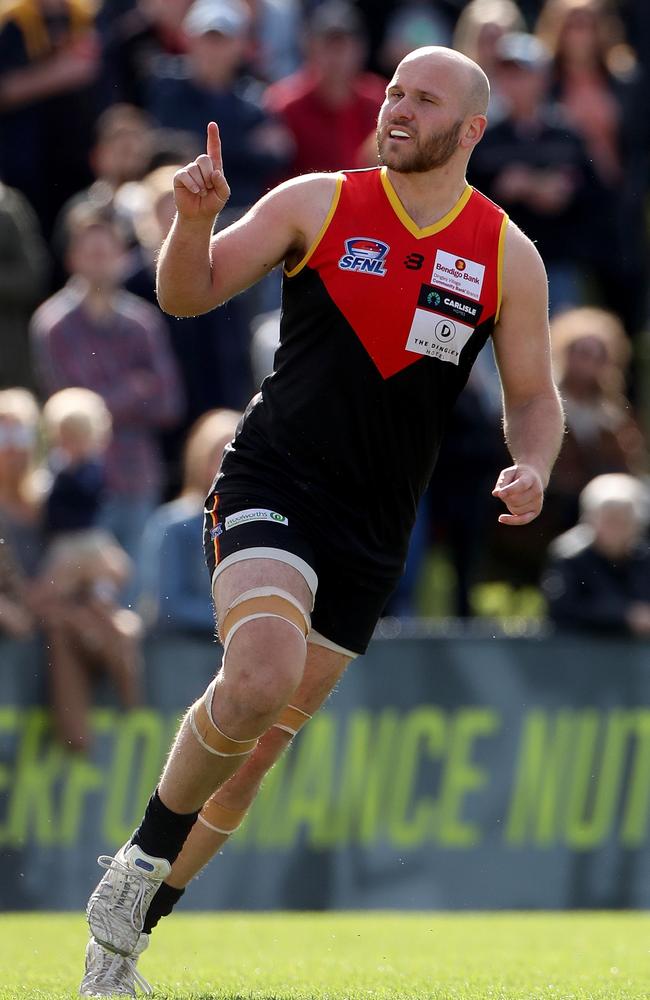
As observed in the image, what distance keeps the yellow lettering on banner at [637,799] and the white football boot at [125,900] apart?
5.07 meters

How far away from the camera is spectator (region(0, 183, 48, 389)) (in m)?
11.5

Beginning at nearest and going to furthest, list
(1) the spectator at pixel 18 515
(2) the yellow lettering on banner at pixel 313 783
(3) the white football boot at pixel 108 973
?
1. (3) the white football boot at pixel 108 973
2. (1) the spectator at pixel 18 515
3. (2) the yellow lettering on banner at pixel 313 783

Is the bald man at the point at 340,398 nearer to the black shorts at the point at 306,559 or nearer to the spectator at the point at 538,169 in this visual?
the black shorts at the point at 306,559

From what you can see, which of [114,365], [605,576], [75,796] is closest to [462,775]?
[605,576]

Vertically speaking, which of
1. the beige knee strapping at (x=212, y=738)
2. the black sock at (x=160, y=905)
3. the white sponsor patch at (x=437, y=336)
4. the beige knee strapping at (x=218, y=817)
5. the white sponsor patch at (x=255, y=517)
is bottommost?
the black sock at (x=160, y=905)

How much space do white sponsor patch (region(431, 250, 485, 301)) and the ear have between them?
0.39 meters

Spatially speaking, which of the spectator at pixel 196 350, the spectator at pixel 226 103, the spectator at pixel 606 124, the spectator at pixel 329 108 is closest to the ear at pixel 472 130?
the spectator at pixel 196 350

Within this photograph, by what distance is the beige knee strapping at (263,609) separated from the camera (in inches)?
216

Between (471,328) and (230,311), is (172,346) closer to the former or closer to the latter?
(230,311)

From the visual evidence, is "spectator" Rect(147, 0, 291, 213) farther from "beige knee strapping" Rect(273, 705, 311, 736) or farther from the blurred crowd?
"beige knee strapping" Rect(273, 705, 311, 736)

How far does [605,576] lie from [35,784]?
346 centimetres

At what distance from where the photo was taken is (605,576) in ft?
34.3

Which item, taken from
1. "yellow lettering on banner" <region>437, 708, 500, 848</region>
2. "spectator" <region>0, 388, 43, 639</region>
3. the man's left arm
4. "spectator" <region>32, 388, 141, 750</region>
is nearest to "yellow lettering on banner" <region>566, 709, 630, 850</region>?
"yellow lettering on banner" <region>437, 708, 500, 848</region>

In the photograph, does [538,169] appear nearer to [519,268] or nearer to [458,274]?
[519,268]
